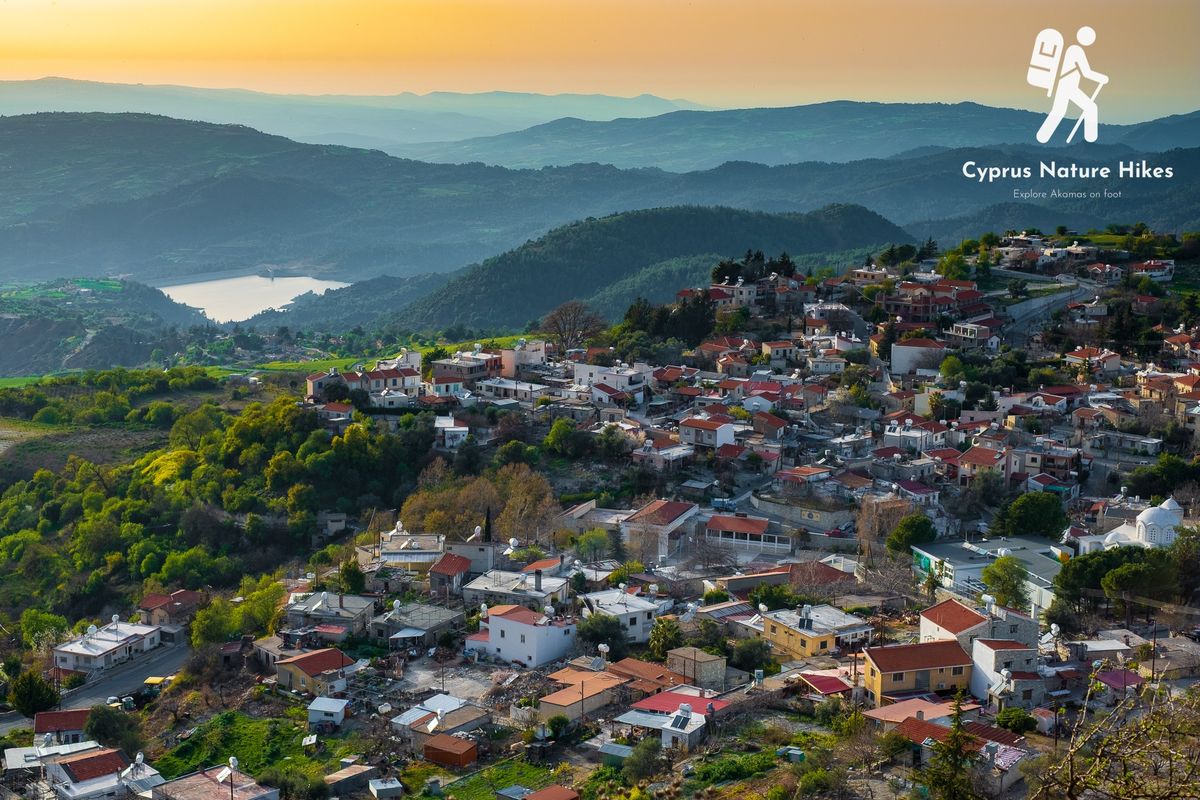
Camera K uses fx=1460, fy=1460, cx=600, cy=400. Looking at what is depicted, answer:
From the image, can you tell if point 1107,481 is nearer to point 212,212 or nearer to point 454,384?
point 454,384

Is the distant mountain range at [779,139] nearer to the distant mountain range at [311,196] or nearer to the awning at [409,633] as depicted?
the distant mountain range at [311,196]

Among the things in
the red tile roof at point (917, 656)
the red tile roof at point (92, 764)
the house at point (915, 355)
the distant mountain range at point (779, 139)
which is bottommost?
the red tile roof at point (92, 764)

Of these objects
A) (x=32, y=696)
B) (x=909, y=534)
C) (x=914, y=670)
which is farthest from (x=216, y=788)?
(x=909, y=534)

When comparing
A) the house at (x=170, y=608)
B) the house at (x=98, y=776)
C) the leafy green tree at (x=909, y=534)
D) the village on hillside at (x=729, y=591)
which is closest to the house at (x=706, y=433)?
the village on hillside at (x=729, y=591)

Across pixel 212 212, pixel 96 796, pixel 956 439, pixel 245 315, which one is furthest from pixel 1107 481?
pixel 212 212

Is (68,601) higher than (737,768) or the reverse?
the reverse
